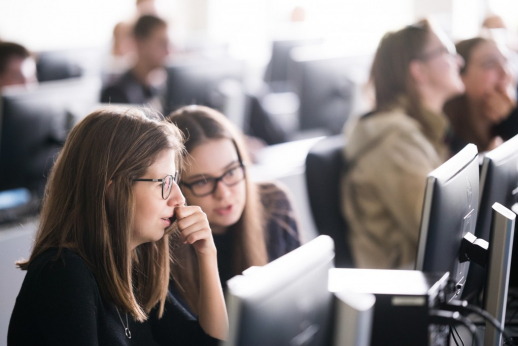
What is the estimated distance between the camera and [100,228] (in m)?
1.13

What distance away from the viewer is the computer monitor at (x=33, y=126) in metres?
2.35

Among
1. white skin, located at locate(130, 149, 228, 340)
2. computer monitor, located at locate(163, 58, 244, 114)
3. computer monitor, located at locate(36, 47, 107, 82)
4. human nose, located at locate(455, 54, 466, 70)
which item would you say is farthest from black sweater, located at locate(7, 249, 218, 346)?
computer monitor, located at locate(36, 47, 107, 82)

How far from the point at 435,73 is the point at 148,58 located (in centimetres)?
222

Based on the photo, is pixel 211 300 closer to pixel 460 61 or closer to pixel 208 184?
pixel 208 184

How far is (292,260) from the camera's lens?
32.1 inches

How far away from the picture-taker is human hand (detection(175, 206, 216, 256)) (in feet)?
4.11

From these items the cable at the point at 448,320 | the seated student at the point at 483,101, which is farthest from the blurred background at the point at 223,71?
the cable at the point at 448,320

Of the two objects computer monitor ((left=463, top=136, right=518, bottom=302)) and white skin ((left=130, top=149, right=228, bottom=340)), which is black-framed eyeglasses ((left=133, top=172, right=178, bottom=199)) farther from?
computer monitor ((left=463, top=136, right=518, bottom=302))

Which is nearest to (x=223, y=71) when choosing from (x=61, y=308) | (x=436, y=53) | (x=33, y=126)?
(x=33, y=126)

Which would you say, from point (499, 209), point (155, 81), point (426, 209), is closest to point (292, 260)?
point (426, 209)

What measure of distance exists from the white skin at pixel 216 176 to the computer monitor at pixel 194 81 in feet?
5.09

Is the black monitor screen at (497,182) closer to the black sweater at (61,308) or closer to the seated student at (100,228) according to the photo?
the seated student at (100,228)

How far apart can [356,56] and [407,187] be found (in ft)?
4.96

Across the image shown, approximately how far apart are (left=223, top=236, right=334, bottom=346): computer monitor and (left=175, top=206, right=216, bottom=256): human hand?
41 cm
